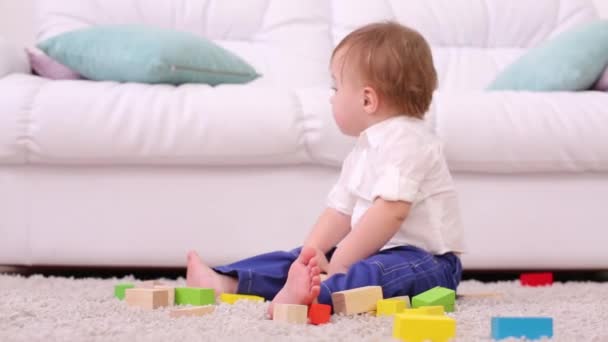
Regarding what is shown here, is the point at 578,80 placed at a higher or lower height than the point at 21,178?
higher

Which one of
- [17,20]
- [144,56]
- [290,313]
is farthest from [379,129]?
[17,20]

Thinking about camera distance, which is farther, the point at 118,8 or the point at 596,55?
the point at 118,8

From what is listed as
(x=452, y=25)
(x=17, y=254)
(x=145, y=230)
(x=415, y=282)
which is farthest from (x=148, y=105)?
(x=452, y=25)

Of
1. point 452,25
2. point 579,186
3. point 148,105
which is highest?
point 452,25

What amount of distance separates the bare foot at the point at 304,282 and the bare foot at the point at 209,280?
245 mm

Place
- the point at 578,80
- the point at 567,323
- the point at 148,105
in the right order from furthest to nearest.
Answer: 1. the point at 578,80
2. the point at 148,105
3. the point at 567,323

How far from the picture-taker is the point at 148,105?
1828 mm

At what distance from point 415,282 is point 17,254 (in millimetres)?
900

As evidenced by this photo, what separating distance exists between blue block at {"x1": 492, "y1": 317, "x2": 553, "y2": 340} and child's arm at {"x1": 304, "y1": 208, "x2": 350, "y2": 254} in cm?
54

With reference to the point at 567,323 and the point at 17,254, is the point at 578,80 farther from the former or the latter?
the point at 17,254

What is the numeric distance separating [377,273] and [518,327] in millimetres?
344

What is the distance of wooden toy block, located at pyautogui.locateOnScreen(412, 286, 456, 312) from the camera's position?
125cm

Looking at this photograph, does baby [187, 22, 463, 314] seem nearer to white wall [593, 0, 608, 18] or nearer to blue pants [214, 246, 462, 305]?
blue pants [214, 246, 462, 305]

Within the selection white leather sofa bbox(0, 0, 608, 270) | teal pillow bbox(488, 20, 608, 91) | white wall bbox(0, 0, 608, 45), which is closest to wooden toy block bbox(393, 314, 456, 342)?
white leather sofa bbox(0, 0, 608, 270)
